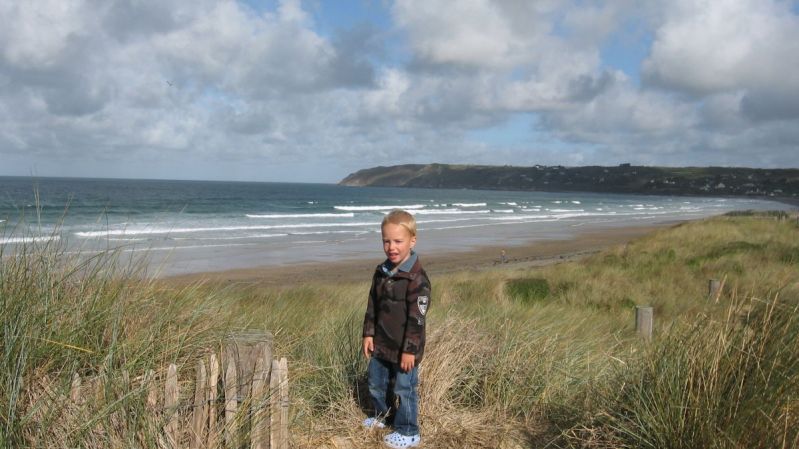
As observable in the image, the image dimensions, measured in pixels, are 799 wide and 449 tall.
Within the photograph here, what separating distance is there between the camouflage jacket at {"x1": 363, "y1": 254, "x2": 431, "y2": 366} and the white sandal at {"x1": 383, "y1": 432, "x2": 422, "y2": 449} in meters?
0.44

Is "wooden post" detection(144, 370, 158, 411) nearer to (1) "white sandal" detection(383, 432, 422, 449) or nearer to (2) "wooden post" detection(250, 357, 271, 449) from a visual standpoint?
(2) "wooden post" detection(250, 357, 271, 449)

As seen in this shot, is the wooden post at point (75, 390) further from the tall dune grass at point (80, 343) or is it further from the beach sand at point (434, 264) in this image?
the beach sand at point (434, 264)

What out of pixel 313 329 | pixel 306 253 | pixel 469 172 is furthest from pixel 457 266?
pixel 469 172

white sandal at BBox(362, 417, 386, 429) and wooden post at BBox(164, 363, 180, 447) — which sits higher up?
wooden post at BBox(164, 363, 180, 447)

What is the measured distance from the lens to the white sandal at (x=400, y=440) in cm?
390

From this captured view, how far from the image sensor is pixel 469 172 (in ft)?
633

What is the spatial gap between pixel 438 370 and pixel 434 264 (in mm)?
17248

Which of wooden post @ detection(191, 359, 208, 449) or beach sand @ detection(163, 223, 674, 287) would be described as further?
beach sand @ detection(163, 223, 674, 287)

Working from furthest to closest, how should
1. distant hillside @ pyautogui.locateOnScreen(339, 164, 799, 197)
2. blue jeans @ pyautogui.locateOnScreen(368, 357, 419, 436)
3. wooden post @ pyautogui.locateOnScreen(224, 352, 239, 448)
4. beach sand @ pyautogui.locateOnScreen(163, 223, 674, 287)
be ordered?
distant hillside @ pyautogui.locateOnScreen(339, 164, 799, 197) → beach sand @ pyautogui.locateOnScreen(163, 223, 674, 287) → blue jeans @ pyautogui.locateOnScreen(368, 357, 419, 436) → wooden post @ pyautogui.locateOnScreen(224, 352, 239, 448)

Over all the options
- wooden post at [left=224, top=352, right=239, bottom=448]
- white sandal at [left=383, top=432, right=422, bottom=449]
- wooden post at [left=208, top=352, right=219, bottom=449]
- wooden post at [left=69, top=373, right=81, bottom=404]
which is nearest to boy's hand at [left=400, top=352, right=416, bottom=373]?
white sandal at [left=383, top=432, right=422, bottom=449]

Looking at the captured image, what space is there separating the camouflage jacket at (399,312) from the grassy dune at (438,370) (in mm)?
515

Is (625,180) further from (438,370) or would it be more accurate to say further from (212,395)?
(212,395)

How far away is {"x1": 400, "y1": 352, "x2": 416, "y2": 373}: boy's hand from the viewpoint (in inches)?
150

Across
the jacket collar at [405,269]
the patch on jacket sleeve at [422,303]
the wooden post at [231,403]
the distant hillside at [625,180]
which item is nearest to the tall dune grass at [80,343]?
the wooden post at [231,403]
